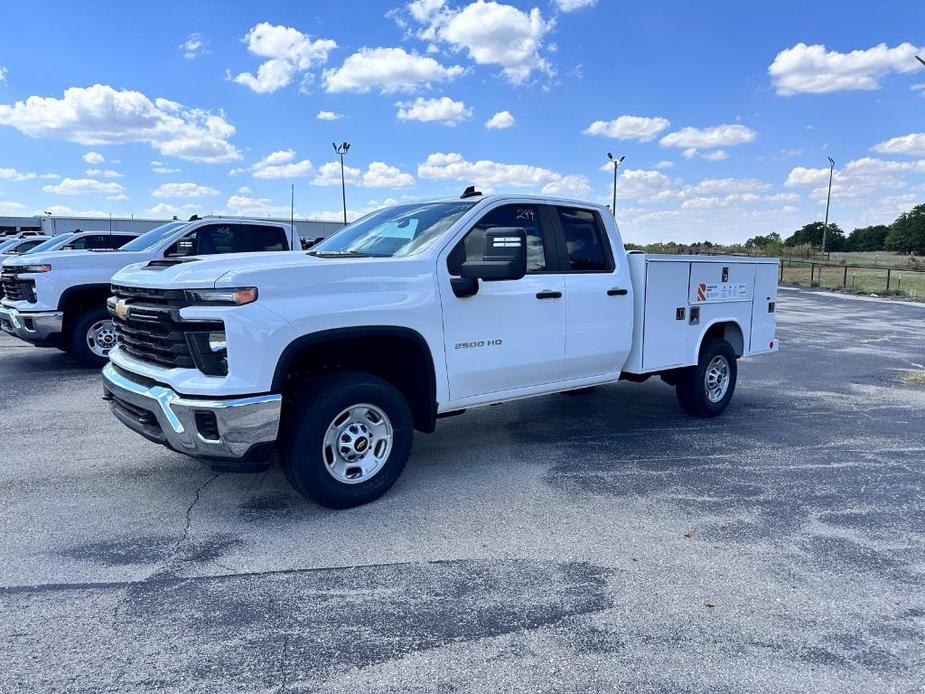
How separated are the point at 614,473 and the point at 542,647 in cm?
245

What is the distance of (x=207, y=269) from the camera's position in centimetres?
394

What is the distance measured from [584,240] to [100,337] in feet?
23.0

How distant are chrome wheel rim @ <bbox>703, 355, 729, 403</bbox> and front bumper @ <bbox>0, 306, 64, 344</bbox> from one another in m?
7.98

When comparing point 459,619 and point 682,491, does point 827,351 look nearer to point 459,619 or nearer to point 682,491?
point 682,491

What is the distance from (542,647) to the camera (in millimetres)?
2934

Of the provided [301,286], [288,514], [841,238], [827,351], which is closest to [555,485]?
[288,514]

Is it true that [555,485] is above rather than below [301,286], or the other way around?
below

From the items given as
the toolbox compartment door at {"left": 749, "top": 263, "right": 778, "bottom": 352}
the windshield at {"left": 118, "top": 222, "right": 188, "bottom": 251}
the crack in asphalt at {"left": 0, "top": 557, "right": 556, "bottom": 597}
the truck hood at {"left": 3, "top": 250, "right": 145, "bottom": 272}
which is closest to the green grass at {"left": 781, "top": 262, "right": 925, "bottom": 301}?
the toolbox compartment door at {"left": 749, "top": 263, "right": 778, "bottom": 352}

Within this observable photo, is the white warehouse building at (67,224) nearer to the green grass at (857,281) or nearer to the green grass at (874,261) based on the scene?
the green grass at (857,281)

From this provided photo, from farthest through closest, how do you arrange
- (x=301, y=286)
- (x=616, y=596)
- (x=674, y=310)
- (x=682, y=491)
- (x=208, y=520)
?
(x=674, y=310), (x=682, y=491), (x=208, y=520), (x=301, y=286), (x=616, y=596)

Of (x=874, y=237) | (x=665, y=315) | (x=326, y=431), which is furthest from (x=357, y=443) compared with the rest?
(x=874, y=237)

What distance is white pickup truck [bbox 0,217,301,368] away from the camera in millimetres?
8672

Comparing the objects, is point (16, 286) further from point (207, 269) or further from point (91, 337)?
point (207, 269)

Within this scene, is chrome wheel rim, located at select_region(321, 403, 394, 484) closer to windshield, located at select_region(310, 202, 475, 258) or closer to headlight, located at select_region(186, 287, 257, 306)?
headlight, located at select_region(186, 287, 257, 306)
